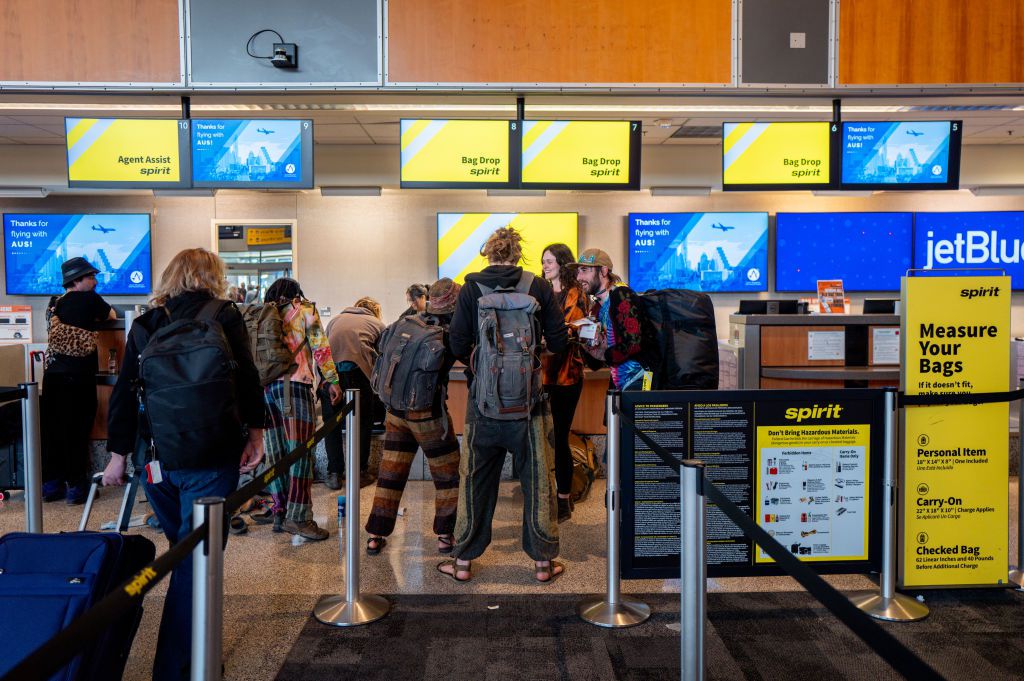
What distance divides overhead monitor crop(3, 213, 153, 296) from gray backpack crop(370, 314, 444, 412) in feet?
17.1

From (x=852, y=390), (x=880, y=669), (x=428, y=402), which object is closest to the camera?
(x=880, y=669)

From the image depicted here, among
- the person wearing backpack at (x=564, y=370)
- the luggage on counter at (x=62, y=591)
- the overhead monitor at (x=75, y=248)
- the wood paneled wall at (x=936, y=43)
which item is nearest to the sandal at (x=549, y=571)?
the person wearing backpack at (x=564, y=370)

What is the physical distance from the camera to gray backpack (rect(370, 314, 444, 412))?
11.8 ft

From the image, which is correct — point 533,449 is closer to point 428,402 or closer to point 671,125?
point 428,402

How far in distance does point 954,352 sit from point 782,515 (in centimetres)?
107

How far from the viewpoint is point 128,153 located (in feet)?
14.8

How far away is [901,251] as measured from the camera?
25.4 feet

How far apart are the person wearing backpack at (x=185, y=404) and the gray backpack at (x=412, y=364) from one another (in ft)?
3.30

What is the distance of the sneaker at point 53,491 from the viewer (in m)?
5.09

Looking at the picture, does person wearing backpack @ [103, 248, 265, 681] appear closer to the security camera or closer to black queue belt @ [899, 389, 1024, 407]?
the security camera

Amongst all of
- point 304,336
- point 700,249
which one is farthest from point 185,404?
point 700,249

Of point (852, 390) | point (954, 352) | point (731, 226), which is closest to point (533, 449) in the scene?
point (852, 390)

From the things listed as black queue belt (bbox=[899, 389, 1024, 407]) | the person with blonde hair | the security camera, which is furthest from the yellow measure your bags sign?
the security camera

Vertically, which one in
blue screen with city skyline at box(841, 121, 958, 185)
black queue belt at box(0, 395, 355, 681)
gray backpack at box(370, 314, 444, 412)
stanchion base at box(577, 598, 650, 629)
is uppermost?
blue screen with city skyline at box(841, 121, 958, 185)
